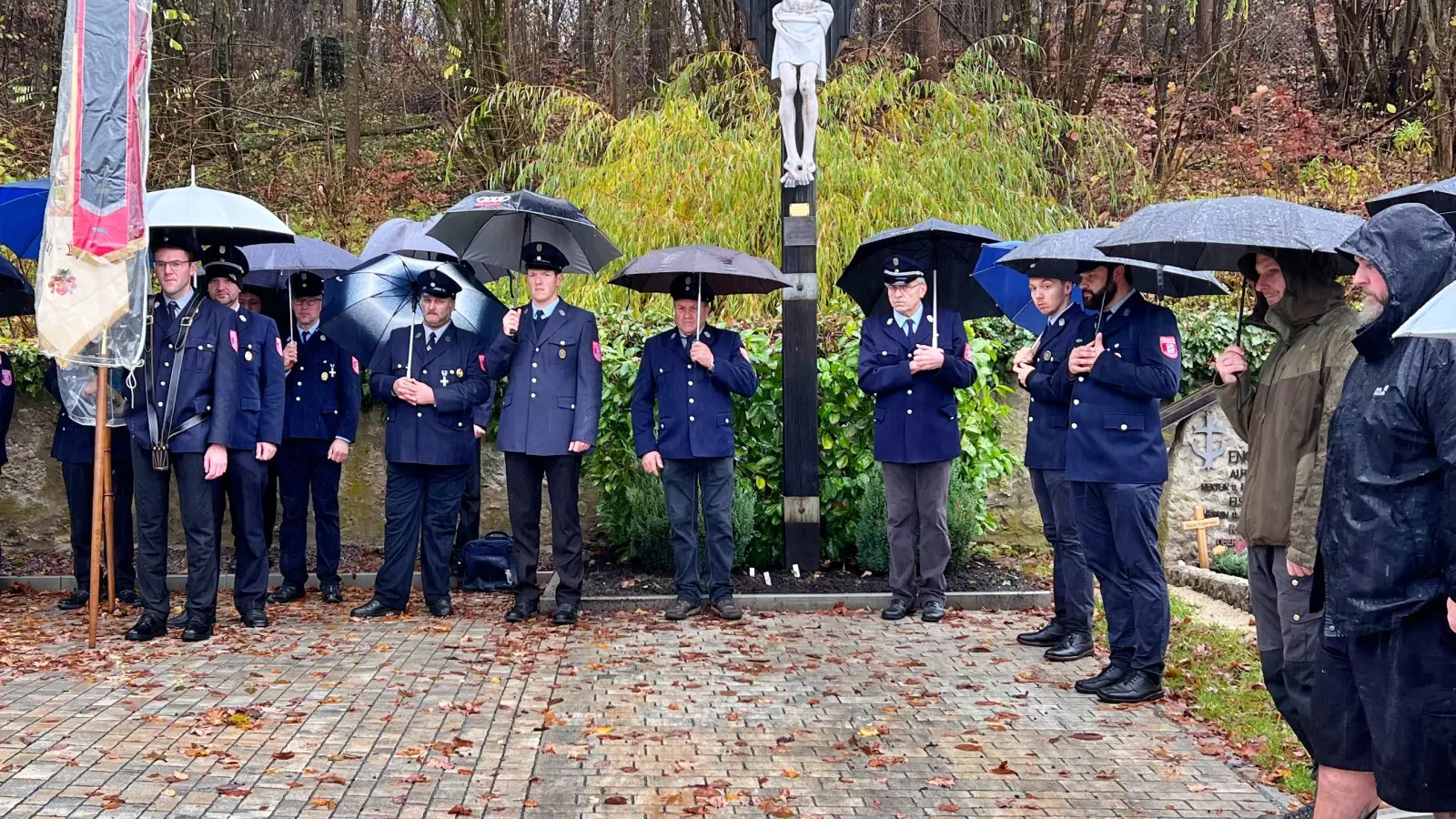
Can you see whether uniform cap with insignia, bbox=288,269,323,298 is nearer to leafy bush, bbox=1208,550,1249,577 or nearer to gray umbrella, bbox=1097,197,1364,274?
gray umbrella, bbox=1097,197,1364,274

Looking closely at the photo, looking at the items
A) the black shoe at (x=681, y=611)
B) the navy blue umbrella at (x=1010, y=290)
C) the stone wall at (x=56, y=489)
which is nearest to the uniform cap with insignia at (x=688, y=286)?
the navy blue umbrella at (x=1010, y=290)

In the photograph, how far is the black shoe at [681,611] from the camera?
26.1ft

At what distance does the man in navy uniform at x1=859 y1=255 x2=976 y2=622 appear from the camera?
7.77 meters

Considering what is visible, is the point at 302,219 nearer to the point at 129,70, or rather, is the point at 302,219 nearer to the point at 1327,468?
the point at 129,70

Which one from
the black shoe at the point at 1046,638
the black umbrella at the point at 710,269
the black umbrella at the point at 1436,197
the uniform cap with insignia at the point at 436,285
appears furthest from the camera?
the uniform cap with insignia at the point at 436,285

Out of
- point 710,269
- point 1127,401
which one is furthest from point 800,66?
point 1127,401

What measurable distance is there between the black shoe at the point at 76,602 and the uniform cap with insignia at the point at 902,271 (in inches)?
209

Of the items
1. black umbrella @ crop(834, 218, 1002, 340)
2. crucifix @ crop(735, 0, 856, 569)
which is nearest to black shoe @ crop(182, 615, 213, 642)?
crucifix @ crop(735, 0, 856, 569)

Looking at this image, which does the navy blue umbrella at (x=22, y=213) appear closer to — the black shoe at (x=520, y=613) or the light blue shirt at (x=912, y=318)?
the black shoe at (x=520, y=613)

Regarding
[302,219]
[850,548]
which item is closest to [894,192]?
[850,548]

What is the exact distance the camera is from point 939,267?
8.14m

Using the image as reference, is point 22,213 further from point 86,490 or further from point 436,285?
point 436,285

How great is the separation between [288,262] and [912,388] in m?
4.00

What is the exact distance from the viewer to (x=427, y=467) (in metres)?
8.08
